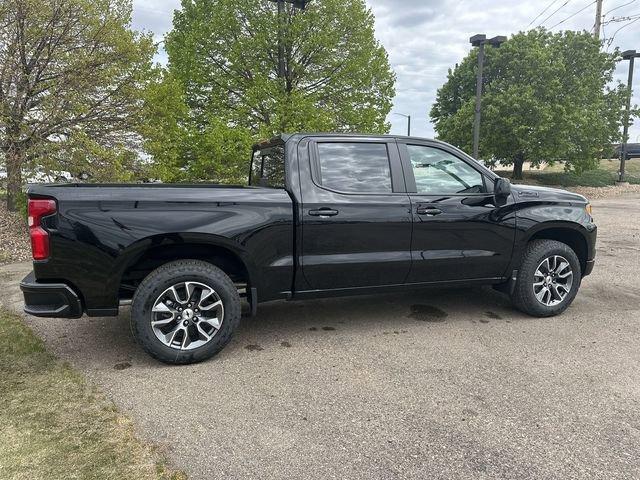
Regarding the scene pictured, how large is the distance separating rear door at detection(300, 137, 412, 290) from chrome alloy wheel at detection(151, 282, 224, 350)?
0.79 m

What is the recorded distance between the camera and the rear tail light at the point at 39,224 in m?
3.24

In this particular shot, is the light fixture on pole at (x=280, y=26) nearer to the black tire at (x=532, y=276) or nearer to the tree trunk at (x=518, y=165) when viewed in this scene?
the black tire at (x=532, y=276)

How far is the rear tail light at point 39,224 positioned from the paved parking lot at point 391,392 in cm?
92

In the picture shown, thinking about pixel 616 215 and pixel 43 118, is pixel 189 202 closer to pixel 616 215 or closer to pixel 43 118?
pixel 43 118

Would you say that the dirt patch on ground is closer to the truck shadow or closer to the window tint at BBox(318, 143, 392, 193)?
the truck shadow

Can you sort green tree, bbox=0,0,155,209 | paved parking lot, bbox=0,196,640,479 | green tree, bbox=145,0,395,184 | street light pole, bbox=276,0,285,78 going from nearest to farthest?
paved parking lot, bbox=0,196,640,479
green tree, bbox=0,0,155,209
green tree, bbox=145,0,395,184
street light pole, bbox=276,0,285,78

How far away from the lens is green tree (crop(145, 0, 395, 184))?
11.3m

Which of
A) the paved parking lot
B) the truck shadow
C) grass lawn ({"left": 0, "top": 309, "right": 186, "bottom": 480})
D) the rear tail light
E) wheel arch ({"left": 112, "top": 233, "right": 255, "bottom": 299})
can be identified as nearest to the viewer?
grass lawn ({"left": 0, "top": 309, "right": 186, "bottom": 480})

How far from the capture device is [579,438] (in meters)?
2.65

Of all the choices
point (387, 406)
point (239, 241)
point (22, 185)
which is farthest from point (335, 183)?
point (22, 185)

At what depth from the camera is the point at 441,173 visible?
441 centimetres

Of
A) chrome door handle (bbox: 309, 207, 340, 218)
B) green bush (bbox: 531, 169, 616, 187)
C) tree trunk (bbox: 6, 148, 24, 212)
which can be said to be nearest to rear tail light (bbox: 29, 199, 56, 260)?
chrome door handle (bbox: 309, 207, 340, 218)

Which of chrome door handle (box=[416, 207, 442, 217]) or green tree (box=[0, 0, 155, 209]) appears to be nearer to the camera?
chrome door handle (box=[416, 207, 442, 217])

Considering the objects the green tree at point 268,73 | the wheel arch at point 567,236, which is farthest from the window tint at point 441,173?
the green tree at point 268,73
